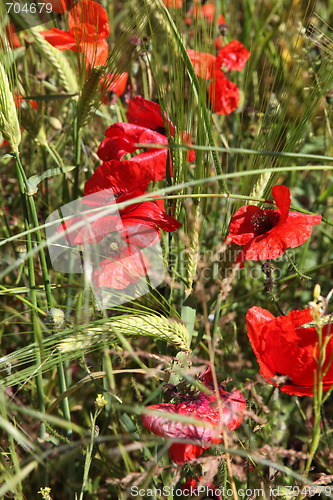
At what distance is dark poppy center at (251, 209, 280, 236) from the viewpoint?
61 cm

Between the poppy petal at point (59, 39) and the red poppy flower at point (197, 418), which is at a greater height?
the poppy petal at point (59, 39)

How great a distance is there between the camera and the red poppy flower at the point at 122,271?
57 centimetres

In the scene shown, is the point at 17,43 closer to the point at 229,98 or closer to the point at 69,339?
the point at 229,98

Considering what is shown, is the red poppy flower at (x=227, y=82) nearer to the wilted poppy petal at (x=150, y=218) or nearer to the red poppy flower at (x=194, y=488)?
the wilted poppy petal at (x=150, y=218)

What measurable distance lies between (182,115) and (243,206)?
15 cm


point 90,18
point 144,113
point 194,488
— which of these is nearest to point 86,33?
point 90,18

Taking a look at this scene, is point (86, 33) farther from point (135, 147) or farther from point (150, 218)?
point (150, 218)

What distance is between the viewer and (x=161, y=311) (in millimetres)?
709

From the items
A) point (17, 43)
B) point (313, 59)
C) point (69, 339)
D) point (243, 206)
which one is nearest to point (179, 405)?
point (69, 339)

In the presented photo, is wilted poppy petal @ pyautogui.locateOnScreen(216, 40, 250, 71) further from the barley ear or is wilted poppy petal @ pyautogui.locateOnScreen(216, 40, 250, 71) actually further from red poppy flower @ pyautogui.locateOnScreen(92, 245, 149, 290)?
red poppy flower @ pyautogui.locateOnScreen(92, 245, 149, 290)

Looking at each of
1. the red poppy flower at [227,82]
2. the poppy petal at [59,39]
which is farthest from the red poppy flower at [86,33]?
the red poppy flower at [227,82]

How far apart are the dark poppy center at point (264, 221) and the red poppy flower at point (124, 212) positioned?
0.11 metres

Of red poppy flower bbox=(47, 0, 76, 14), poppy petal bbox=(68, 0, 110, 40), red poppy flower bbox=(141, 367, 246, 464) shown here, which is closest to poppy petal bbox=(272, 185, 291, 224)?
red poppy flower bbox=(141, 367, 246, 464)

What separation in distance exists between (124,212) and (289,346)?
0.28m
